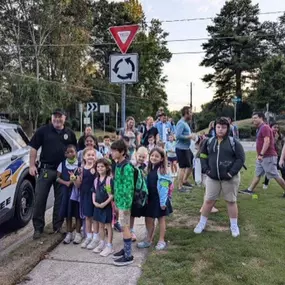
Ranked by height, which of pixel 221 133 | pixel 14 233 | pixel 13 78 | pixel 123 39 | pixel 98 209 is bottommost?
pixel 14 233

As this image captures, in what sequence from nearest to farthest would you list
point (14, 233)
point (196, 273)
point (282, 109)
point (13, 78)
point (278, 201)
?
1. point (196, 273)
2. point (14, 233)
3. point (278, 201)
4. point (13, 78)
5. point (282, 109)

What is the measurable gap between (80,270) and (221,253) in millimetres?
1615

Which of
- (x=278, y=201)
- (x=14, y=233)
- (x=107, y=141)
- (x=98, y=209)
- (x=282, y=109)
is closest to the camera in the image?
(x=98, y=209)

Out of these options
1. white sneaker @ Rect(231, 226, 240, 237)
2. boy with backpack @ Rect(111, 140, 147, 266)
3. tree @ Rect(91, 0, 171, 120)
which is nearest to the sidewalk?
boy with backpack @ Rect(111, 140, 147, 266)

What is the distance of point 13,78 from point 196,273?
27.1 metres

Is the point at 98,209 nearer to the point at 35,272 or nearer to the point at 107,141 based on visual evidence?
the point at 35,272

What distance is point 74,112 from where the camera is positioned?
44.5 m

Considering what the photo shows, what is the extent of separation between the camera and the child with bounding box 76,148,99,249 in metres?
4.40

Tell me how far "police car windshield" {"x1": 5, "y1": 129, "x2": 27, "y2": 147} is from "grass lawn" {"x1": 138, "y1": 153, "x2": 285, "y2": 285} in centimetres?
278

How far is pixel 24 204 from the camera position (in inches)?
219

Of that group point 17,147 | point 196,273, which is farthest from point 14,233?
point 196,273

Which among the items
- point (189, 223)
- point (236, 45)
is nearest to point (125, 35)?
point (189, 223)

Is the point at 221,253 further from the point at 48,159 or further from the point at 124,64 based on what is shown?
the point at 124,64

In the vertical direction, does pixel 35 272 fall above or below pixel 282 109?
below
